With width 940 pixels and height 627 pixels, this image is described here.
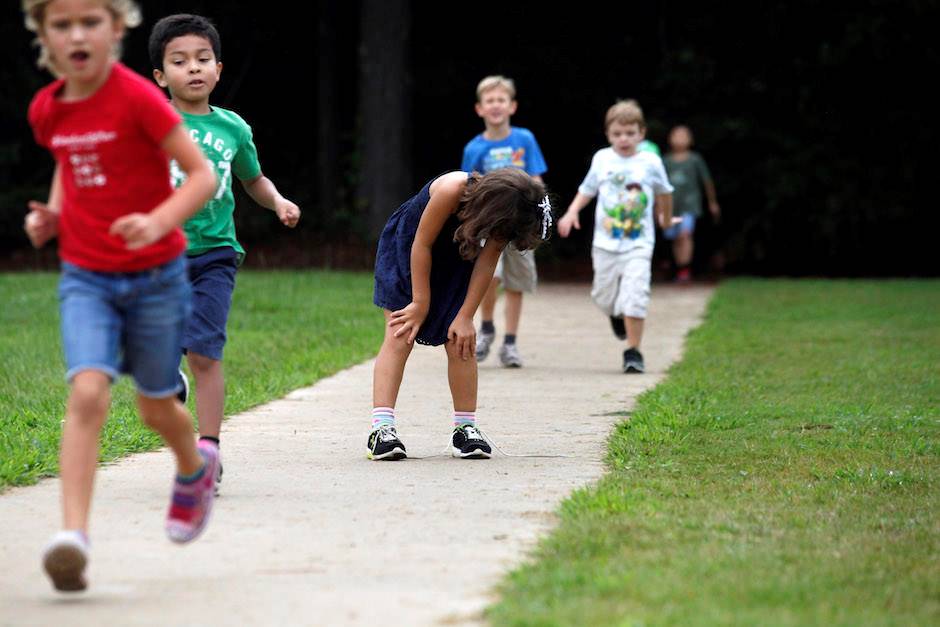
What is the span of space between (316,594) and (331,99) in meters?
21.0

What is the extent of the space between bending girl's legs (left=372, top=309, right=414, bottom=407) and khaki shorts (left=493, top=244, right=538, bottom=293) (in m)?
3.66

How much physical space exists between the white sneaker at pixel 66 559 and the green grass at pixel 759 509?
3.55ft

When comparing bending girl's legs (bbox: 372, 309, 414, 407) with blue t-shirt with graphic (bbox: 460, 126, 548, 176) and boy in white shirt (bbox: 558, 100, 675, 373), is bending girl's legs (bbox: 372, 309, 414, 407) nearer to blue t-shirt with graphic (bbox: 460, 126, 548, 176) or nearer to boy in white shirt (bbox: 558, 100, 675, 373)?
boy in white shirt (bbox: 558, 100, 675, 373)

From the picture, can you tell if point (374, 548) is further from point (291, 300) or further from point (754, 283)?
point (754, 283)

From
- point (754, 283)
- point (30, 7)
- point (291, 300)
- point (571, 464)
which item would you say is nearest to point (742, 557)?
point (571, 464)

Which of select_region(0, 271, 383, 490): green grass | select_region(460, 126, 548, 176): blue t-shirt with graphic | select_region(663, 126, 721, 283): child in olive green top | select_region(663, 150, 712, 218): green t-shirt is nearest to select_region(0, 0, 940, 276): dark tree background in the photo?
select_region(663, 126, 721, 283): child in olive green top

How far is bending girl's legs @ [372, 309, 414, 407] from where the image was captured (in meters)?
6.38

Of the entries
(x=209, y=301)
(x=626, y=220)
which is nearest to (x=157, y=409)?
(x=209, y=301)

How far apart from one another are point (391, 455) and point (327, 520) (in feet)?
4.25

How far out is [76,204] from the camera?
406cm

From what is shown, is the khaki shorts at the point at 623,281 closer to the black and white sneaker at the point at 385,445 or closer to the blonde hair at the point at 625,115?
the blonde hair at the point at 625,115

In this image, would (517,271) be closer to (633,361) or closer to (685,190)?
(633,361)

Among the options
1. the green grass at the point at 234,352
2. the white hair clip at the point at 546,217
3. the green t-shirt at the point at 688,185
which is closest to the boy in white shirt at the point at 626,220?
the green grass at the point at 234,352

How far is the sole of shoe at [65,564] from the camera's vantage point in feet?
12.5
